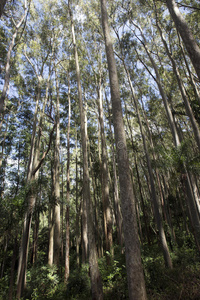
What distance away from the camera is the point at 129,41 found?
13.1 metres

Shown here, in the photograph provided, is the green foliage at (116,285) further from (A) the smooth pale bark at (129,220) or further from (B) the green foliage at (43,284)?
(A) the smooth pale bark at (129,220)

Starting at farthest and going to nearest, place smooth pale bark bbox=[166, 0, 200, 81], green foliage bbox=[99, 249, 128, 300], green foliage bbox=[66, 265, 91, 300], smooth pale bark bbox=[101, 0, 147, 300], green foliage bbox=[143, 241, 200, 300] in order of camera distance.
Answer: green foliage bbox=[66, 265, 91, 300], green foliage bbox=[99, 249, 128, 300], green foliage bbox=[143, 241, 200, 300], smooth pale bark bbox=[166, 0, 200, 81], smooth pale bark bbox=[101, 0, 147, 300]

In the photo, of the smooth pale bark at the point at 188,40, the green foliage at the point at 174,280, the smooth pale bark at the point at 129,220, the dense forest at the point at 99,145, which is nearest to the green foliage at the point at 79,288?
the dense forest at the point at 99,145

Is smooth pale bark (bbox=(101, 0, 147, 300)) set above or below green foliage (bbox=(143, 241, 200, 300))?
above

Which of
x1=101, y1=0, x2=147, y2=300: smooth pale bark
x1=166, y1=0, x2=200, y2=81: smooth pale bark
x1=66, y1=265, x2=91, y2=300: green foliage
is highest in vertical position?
x1=166, y1=0, x2=200, y2=81: smooth pale bark

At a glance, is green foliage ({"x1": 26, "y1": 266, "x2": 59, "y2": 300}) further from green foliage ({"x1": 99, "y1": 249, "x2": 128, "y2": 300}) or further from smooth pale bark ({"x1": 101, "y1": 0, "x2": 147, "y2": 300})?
smooth pale bark ({"x1": 101, "y1": 0, "x2": 147, "y2": 300})

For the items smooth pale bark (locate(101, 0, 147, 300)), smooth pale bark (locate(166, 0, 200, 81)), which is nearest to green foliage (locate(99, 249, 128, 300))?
smooth pale bark (locate(101, 0, 147, 300))

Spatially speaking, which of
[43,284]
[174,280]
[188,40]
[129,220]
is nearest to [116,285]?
[174,280]

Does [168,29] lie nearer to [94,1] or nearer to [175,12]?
[94,1]

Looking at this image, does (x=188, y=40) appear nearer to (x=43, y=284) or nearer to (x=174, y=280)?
(x=174, y=280)

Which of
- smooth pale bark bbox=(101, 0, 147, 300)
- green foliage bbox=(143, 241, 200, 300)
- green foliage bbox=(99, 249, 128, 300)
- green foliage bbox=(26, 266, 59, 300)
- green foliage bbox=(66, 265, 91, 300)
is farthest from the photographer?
green foliage bbox=(26, 266, 59, 300)

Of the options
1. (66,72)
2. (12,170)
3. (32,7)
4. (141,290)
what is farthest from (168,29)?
(12,170)

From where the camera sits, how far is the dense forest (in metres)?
5.39

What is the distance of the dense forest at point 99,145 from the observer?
17.7 feet
